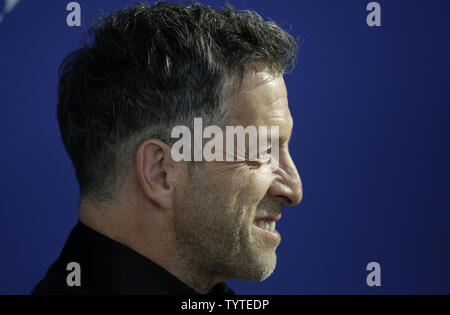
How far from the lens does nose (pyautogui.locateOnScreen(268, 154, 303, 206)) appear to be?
48.5 inches

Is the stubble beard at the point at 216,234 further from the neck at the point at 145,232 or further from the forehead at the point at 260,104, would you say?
the forehead at the point at 260,104

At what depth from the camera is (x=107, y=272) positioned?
1090 mm

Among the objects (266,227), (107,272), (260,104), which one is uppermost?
(260,104)

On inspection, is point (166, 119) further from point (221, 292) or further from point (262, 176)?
point (221, 292)

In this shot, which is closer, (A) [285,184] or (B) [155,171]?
(B) [155,171]

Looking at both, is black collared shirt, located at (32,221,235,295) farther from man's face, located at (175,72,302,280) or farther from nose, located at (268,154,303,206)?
nose, located at (268,154,303,206)

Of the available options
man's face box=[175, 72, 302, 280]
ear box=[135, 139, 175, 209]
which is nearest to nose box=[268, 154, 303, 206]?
man's face box=[175, 72, 302, 280]

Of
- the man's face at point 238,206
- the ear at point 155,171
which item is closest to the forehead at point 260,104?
the man's face at point 238,206

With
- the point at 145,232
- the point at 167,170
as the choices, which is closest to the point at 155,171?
the point at 167,170

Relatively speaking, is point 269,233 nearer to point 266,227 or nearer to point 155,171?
point 266,227

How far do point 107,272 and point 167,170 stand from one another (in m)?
0.24

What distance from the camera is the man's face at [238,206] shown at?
1.15 m

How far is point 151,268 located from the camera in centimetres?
112
